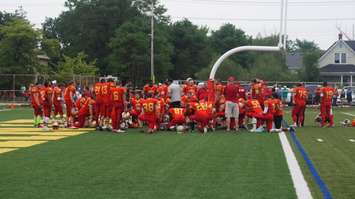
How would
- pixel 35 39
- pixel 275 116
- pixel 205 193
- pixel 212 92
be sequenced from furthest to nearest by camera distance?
pixel 35 39 → pixel 212 92 → pixel 275 116 → pixel 205 193

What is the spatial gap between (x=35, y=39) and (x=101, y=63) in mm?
20140

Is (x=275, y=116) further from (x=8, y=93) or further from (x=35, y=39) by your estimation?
(x=35, y=39)

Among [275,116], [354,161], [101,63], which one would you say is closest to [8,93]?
[101,63]

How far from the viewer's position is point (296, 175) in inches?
416

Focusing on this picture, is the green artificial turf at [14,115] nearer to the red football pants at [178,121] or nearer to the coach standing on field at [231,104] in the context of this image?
the red football pants at [178,121]

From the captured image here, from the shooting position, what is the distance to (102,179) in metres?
10.1

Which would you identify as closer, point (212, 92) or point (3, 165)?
point (3, 165)

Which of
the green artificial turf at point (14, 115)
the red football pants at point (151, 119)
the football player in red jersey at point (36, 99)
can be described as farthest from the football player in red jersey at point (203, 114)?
the green artificial turf at point (14, 115)

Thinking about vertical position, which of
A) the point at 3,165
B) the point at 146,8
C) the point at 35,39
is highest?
the point at 146,8

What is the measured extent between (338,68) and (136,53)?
2522 centimetres

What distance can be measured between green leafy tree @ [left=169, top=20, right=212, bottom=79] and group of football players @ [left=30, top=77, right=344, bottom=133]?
54.8 m

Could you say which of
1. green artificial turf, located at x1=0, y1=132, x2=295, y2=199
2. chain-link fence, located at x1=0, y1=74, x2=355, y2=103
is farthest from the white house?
green artificial turf, located at x1=0, y1=132, x2=295, y2=199

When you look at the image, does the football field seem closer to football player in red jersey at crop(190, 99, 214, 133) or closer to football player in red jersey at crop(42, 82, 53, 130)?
football player in red jersey at crop(190, 99, 214, 133)

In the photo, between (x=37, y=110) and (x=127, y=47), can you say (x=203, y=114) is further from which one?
(x=127, y=47)
